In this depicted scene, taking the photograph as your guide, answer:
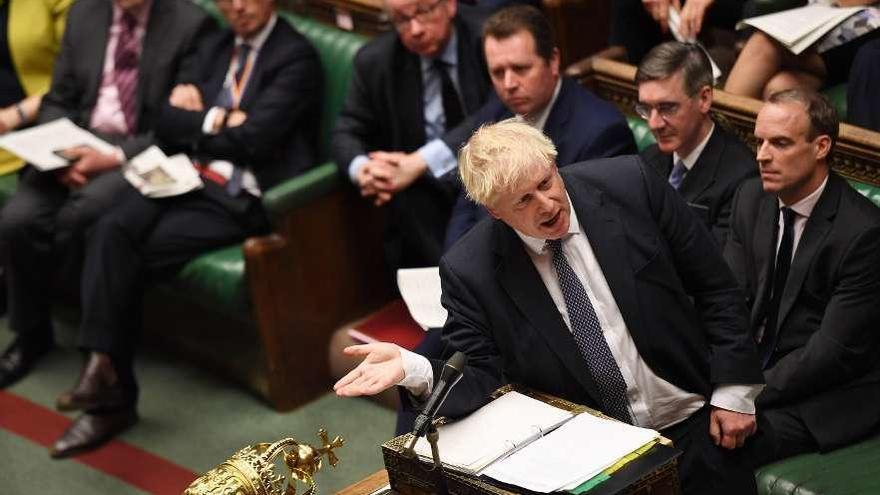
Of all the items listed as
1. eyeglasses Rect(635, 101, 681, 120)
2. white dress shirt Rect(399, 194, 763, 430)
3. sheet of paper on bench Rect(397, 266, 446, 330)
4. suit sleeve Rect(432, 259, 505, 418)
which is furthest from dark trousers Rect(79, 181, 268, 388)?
white dress shirt Rect(399, 194, 763, 430)

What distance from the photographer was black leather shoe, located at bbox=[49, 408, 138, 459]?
4230 mm

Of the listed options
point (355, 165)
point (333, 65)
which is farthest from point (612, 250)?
point (333, 65)

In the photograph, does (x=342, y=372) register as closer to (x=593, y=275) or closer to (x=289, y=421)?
(x=289, y=421)

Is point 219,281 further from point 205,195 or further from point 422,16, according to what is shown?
point 422,16

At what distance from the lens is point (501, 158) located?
2637mm

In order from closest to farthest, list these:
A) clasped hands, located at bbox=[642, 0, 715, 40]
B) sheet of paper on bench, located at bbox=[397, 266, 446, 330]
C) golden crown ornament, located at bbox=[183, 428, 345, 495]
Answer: golden crown ornament, located at bbox=[183, 428, 345, 495] < sheet of paper on bench, located at bbox=[397, 266, 446, 330] < clasped hands, located at bbox=[642, 0, 715, 40]

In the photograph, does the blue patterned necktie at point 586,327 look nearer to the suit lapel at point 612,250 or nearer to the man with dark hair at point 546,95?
the suit lapel at point 612,250

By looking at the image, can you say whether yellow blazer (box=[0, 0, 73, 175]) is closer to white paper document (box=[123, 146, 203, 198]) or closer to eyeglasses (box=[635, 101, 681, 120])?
white paper document (box=[123, 146, 203, 198])

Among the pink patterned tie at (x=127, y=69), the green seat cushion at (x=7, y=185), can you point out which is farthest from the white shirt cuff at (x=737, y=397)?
the green seat cushion at (x=7, y=185)

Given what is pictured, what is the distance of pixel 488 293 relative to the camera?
9.09 feet

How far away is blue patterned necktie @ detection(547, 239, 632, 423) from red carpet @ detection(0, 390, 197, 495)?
5.22 feet

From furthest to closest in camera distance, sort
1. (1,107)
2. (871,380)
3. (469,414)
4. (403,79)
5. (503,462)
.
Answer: (1,107) → (403,79) → (871,380) → (469,414) → (503,462)

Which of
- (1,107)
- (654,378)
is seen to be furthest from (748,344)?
(1,107)

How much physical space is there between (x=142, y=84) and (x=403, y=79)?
1.03 meters
